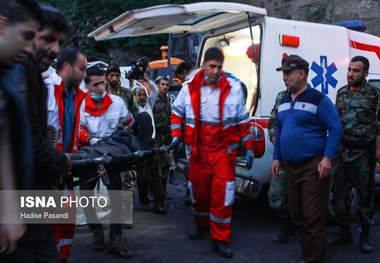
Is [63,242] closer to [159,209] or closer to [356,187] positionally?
[159,209]

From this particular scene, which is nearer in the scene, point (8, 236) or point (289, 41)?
point (8, 236)

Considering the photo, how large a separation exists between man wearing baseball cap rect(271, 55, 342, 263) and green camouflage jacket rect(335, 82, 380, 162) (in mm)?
821

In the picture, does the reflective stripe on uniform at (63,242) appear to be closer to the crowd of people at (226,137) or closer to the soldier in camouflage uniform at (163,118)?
the crowd of people at (226,137)

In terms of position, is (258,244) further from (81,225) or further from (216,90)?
(81,225)

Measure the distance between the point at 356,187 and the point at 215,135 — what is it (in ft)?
5.17

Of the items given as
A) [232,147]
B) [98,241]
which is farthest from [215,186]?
[98,241]

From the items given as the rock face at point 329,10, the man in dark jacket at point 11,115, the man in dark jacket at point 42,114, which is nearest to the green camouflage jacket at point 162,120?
the man in dark jacket at point 42,114

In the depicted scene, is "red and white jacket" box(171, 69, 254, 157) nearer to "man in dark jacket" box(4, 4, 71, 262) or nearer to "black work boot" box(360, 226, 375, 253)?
"black work boot" box(360, 226, 375, 253)

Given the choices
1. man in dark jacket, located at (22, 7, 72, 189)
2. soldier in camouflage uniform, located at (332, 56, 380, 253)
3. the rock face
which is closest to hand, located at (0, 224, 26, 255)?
man in dark jacket, located at (22, 7, 72, 189)

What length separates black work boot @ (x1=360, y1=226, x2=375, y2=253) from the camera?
389 centimetres

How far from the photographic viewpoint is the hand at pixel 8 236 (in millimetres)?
1453

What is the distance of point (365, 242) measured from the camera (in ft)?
13.0

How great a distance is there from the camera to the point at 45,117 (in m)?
1.97

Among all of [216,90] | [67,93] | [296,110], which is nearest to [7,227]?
[67,93]
